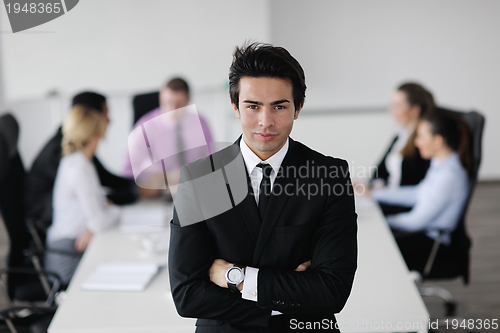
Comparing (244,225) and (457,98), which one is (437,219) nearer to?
(244,225)

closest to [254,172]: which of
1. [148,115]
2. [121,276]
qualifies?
[121,276]

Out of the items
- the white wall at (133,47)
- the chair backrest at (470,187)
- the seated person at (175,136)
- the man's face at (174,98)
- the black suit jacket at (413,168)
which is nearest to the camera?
the seated person at (175,136)

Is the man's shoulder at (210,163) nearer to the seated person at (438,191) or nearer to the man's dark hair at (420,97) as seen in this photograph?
the seated person at (438,191)

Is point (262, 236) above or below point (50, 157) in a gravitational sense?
above

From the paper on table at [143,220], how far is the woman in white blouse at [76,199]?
0.08 meters

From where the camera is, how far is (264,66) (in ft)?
3.74

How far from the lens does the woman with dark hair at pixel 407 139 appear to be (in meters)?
3.14

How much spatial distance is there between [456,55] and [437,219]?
10.3 ft

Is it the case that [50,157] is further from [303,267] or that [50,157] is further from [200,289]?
[303,267]

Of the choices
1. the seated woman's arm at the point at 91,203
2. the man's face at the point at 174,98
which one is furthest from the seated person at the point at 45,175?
the man's face at the point at 174,98

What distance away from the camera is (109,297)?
1.87 m

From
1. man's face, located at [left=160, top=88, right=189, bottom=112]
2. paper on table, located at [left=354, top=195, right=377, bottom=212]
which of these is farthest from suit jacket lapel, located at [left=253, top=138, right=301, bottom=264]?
man's face, located at [left=160, top=88, right=189, bottom=112]

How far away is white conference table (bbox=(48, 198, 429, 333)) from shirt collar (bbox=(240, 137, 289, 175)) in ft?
2.23

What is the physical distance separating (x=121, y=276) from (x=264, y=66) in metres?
1.25
